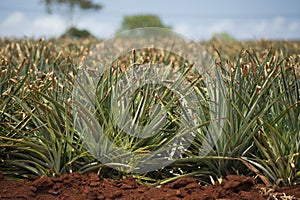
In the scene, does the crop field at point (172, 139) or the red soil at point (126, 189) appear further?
the crop field at point (172, 139)

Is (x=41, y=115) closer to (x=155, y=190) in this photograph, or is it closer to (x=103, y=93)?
(x=103, y=93)

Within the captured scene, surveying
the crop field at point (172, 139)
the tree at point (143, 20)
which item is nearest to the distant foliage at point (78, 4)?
the tree at point (143, 20)

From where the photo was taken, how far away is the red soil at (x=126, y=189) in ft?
9.83

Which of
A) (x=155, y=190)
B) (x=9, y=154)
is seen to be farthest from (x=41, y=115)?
(x=155, y=190)

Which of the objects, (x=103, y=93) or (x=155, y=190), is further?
(x=103, y=93)

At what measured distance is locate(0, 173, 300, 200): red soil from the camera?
300 cm

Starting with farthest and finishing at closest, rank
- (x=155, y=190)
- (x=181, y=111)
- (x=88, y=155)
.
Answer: (x=181, y=111), (x=88, y=155), (x=155, y=190)

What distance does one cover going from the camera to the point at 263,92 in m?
3.52

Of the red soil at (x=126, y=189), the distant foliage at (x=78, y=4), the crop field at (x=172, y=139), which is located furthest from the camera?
the distant foliage at (x=78, y=4)

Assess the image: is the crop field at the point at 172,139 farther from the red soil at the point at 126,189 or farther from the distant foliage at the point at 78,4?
the distant foliage at the point at 78,4

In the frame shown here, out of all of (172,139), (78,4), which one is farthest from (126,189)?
(78,4)

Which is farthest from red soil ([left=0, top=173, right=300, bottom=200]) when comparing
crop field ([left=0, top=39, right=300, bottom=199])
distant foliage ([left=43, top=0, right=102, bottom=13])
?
distant foliage ([left=43, top=0, right=102, bottom=13])

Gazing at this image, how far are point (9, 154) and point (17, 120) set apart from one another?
29 centimetres

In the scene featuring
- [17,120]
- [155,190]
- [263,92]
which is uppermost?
[263,92]
